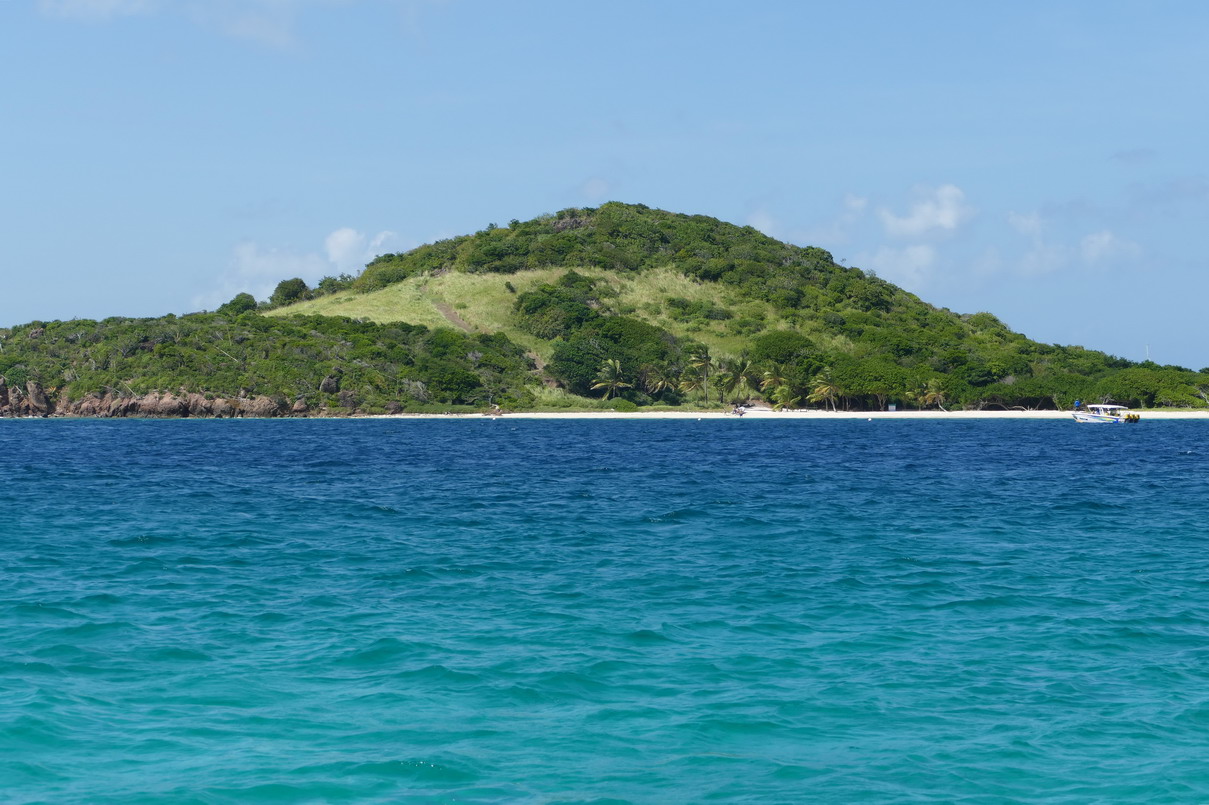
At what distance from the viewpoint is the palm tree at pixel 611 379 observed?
138 meters

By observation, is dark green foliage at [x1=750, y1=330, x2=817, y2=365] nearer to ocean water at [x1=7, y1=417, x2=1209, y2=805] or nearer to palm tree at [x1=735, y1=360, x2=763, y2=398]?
palm tree at [x1=735, y1=360, x2=763, y2=398]

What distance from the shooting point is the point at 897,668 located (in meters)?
14.9

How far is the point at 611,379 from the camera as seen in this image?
138 m

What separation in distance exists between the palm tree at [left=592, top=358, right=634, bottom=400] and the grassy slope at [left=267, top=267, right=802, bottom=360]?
14281 millimetres

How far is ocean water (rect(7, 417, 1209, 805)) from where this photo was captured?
11.3 metres

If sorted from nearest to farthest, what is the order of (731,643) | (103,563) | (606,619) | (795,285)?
1. (731,643)
2. (606,619)
3. (103,563)
4. (795,285)

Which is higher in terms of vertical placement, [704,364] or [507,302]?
[507,302]

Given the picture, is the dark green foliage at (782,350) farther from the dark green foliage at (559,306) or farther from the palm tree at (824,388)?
the dark green foliage at (559,306)

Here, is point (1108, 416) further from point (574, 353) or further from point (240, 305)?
point (240, 305)

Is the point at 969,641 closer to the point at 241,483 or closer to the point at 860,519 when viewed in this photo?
the point at 860,519

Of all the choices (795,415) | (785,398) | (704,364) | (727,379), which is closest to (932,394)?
(785,398)

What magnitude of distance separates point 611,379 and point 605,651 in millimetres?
122561

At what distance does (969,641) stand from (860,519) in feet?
50.8

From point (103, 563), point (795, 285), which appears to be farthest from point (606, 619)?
point (795, 285)
